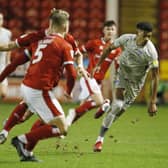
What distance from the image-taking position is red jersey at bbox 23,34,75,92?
930 centimetres

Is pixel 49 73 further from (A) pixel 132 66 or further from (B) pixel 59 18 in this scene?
(A) pixel 132 66

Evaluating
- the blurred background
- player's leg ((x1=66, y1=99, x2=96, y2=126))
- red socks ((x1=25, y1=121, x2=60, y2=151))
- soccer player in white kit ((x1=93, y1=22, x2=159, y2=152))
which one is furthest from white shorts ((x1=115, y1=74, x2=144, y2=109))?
the blurred background

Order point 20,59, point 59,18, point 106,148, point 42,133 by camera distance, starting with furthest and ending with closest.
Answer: point 106,148 < point 20,59 < point 42,133 < point 59,18

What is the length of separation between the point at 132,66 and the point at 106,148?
119 centimetres

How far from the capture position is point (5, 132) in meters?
10.8

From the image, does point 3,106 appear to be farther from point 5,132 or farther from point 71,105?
point 5,132

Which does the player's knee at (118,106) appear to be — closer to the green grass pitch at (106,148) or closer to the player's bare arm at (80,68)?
the green grass pitch at (106,148)

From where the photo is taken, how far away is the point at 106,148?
11570 millimetres

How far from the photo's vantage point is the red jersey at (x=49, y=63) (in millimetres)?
9305

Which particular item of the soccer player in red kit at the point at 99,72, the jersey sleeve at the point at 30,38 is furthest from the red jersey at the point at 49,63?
the soccer player in red kit at the point at 99,72

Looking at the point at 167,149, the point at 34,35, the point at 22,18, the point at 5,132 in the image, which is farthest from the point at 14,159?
the point at 22,18

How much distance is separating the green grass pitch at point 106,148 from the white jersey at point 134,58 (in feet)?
3.35

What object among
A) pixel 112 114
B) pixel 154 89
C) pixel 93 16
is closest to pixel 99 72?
pixel 112 114

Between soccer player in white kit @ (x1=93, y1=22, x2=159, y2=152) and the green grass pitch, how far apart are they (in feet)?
1.49
